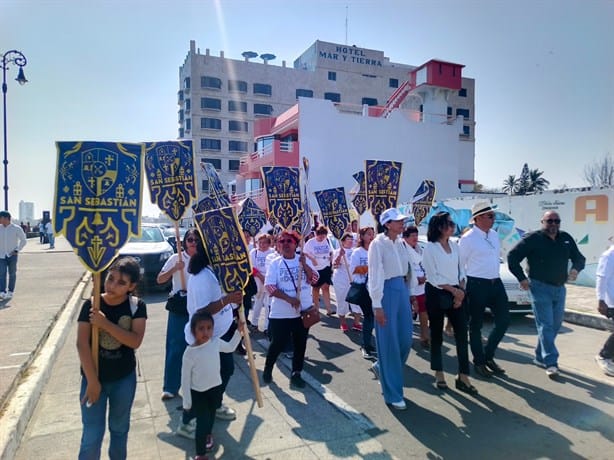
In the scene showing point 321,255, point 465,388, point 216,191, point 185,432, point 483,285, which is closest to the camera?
point 185,432

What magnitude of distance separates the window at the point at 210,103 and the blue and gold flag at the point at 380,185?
51549 millimetres

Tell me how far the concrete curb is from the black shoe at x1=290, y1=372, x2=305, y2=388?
2674 mm

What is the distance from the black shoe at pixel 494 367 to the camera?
18.1 ft

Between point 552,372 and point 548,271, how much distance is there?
122 centimetres

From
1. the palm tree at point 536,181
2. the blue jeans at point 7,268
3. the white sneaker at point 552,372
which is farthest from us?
the palm tree at point 536,181

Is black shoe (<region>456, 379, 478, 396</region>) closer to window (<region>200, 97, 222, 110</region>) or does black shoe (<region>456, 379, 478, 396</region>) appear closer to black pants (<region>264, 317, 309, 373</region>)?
black pants (<region>264, 317, 309, 373</region>)

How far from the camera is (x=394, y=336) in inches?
180

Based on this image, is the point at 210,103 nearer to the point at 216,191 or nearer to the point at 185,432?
the point at 216,191

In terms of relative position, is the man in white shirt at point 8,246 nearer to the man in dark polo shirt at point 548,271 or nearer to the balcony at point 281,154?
the man in dark polo shirt at point 548,271

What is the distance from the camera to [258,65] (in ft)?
185

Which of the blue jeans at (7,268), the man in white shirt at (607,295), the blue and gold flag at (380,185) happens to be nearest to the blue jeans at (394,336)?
the blue and gold flag at (380,185)

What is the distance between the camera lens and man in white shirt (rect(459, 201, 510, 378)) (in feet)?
17.9

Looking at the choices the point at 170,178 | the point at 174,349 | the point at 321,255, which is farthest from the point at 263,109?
the point at 174,349

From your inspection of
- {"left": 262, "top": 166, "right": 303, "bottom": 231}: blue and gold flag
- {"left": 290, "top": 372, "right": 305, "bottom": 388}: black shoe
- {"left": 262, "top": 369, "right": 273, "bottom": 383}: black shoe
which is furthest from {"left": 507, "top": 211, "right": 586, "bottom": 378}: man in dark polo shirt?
{"left": 262, "top": 369, "right": 273, "bottom": 383}: black shoe
